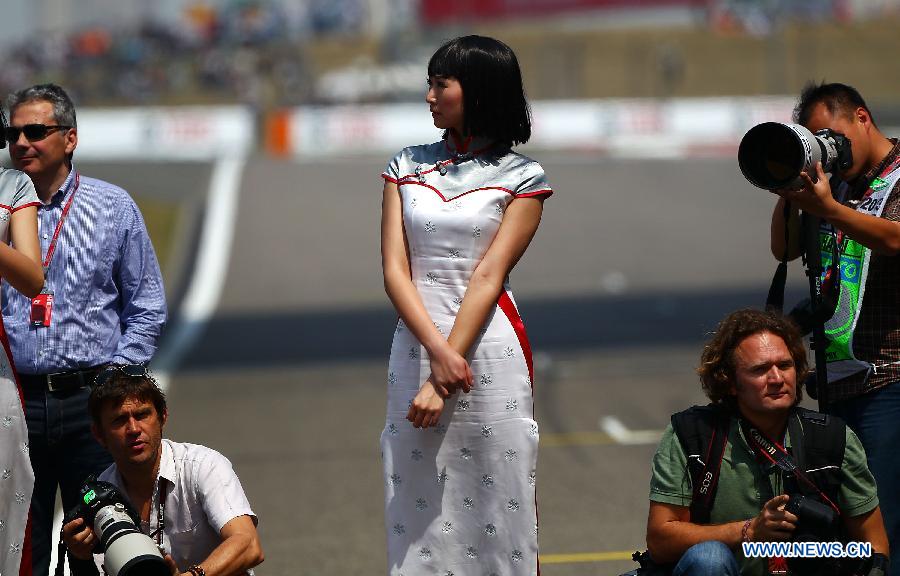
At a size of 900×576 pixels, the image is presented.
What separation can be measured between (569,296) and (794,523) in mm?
12727

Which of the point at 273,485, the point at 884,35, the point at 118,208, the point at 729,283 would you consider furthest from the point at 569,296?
the point at 884,35

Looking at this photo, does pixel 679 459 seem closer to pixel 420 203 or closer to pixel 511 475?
pixel 511 475

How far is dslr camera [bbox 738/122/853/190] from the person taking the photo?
4.27m

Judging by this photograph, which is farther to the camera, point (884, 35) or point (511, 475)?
point (884, 35)

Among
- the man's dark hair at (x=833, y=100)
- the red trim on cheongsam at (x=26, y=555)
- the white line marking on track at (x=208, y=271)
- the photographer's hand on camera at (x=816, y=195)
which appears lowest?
the white line marking on track at (x=208, y=271)

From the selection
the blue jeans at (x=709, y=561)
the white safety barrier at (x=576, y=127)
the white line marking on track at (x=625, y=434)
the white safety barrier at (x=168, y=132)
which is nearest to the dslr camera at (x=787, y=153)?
the blue jeans at (x=709, y=561)

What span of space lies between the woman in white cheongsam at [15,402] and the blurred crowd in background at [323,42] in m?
35.7

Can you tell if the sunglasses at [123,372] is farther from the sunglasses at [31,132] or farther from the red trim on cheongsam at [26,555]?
the sunglasses at [31,132]

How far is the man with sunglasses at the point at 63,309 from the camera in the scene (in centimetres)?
484

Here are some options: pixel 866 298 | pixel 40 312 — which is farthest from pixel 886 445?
pixel 40 312

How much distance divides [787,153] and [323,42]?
55.1m

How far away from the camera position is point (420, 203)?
4.34m

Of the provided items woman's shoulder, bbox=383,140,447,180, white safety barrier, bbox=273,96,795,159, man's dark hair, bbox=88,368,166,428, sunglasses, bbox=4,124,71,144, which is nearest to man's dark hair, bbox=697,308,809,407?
woman's shoulder, bbox=383,140,447,180

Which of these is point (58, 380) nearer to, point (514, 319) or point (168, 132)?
point (514, 319)
